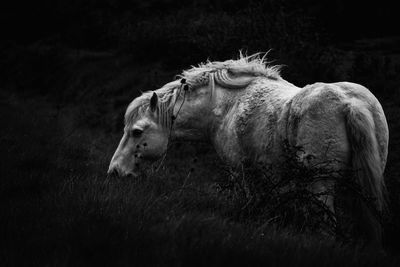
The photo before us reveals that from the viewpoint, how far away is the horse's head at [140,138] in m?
5.27

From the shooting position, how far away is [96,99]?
13.7 meters

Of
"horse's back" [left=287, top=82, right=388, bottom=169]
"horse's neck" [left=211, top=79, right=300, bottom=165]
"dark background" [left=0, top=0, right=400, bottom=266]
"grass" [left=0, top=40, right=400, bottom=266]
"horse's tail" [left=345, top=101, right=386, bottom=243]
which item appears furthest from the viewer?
"horse's neck" [left=211, top=79, right=300, bottom=165]

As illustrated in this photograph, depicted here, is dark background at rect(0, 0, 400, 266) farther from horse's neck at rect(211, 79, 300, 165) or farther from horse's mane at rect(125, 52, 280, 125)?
horse's mane at rect(125, 52, 280, 125)

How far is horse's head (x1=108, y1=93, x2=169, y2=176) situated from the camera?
5270 millimetres

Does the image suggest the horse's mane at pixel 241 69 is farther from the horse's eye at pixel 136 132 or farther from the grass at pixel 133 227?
the grass at pixel 133 227

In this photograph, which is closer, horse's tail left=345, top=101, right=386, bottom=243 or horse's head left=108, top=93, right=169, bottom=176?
horse's tail left=345, top=101, right=386, bottom=243

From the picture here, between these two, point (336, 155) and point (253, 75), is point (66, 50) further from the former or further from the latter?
point (336, 155)

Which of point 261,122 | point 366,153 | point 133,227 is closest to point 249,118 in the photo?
point 261,122

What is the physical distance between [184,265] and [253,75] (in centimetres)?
315

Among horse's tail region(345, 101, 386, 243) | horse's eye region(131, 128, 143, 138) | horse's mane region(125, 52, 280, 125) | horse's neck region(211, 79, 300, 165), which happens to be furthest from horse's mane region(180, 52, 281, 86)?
horse's tail region(345, 101, 386, 243)

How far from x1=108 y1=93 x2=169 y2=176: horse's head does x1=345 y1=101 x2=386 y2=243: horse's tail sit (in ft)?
7.78

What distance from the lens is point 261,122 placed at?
447 centimetres

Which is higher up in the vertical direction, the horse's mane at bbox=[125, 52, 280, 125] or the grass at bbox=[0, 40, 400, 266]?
the horse's mane at bbox=[125, 52, 280, 125]

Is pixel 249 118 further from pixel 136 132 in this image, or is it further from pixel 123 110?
pixel 123 110
